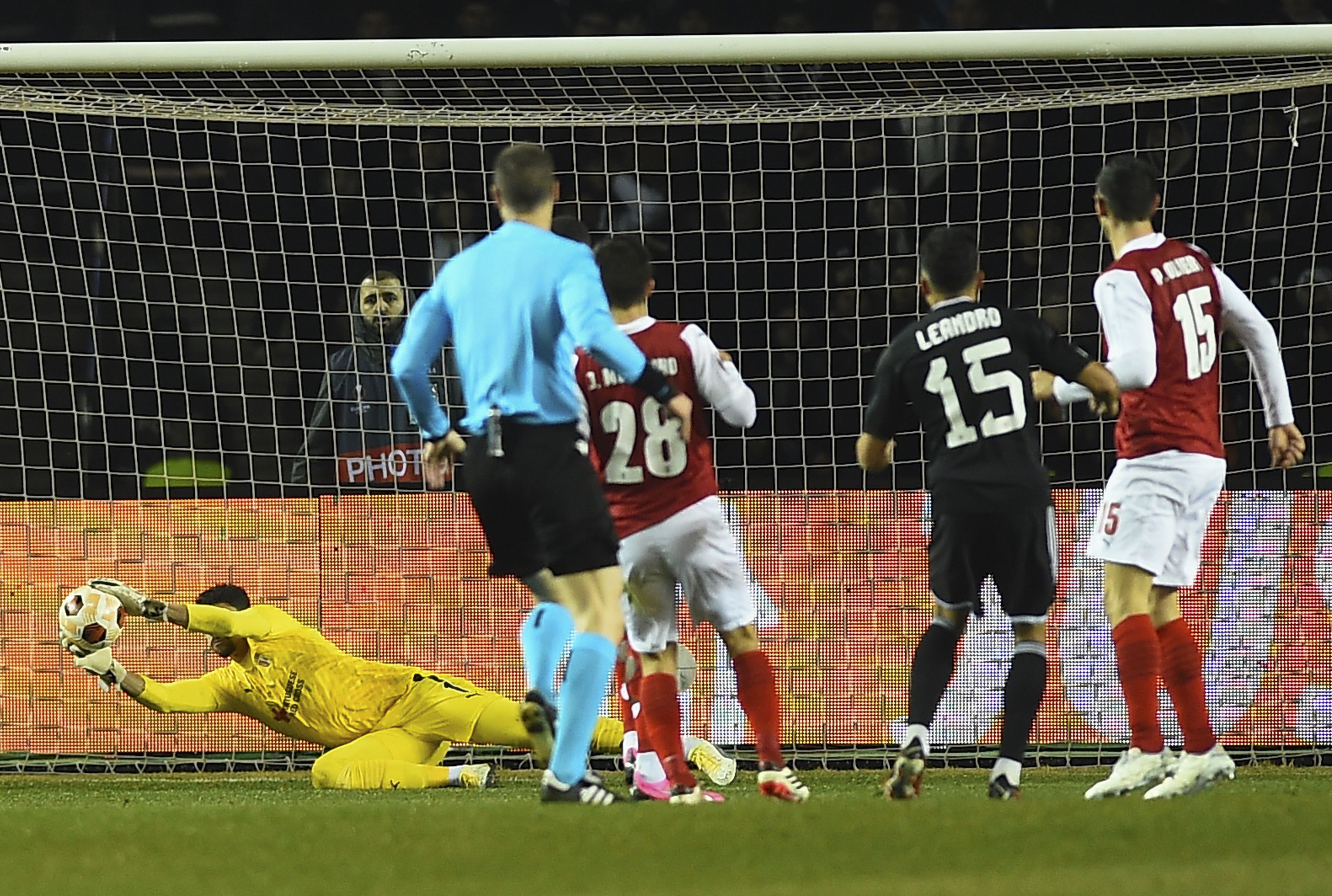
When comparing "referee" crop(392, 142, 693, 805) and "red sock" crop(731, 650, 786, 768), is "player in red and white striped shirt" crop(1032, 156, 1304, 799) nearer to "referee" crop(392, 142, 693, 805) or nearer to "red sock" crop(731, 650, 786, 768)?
"red sock" crop(731, 650, 786, 768)

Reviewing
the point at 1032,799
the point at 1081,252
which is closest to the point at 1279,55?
the point at 1081,252

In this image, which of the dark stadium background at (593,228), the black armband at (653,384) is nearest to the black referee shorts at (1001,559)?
the black armband at (653,384)

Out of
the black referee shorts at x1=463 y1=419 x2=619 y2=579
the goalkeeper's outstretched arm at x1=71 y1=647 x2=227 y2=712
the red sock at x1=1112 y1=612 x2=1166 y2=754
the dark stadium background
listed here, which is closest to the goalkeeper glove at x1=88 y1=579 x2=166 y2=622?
the goalkeeper's outstretched arm at x1=71 y1=647 x2=227 y2=712

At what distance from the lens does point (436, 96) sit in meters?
10.9

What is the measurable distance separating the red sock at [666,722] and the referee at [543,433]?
82 cm

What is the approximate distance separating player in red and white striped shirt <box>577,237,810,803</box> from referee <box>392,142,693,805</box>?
27.3 inches

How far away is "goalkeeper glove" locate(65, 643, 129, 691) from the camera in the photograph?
23.9ft

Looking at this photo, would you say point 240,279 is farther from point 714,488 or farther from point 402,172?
point 714,488

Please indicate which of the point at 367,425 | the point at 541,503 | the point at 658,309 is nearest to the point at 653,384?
the point at 541,503

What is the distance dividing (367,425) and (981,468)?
3952 millimetres

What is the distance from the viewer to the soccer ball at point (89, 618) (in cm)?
714

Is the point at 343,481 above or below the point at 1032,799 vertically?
above

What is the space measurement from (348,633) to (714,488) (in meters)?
2.75

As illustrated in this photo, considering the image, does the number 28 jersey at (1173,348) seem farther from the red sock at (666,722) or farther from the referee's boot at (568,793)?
the referee's boot at (568,793)
